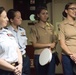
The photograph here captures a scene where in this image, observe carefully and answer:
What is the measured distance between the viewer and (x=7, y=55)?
251cm

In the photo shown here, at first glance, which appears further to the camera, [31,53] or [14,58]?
[31,53]

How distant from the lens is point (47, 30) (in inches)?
136

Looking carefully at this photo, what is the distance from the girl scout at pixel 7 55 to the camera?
8.09 feet

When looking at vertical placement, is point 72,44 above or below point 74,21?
below

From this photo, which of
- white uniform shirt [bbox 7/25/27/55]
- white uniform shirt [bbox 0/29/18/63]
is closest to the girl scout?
white uniform shirt [bbox 0/29/18/63]

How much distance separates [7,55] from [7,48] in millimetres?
78

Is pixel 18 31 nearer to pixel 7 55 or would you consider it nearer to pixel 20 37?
pixel 20 37

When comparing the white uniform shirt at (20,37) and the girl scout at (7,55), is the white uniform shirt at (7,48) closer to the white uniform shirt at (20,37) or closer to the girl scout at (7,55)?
the girl scout at (7,55)

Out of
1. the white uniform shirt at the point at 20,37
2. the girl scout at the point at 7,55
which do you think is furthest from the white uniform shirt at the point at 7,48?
the white uniform shirt at the point at 20,37

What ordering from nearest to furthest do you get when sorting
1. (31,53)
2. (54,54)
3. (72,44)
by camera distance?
(72,44), (54,54), (31,53)

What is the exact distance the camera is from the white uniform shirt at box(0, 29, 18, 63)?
248 cm

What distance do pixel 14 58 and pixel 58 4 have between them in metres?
2.54

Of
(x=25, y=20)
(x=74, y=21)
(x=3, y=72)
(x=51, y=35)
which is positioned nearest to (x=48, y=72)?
(x=51, y=35)

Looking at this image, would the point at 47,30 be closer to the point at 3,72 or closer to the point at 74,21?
the point at 74,21
